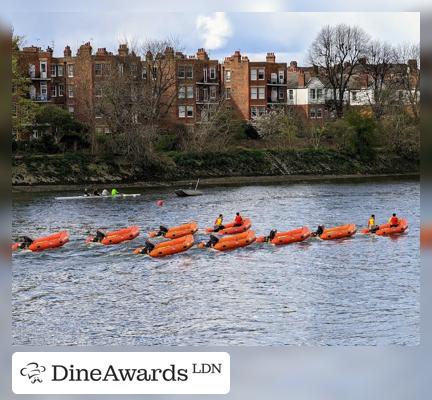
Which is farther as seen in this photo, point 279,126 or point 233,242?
point 279,126

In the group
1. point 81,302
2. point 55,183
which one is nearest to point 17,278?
point 81,302

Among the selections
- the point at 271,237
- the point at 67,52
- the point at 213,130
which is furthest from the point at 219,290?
the point at 67,52

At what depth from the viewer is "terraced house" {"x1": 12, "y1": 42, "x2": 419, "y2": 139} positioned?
59156 mm

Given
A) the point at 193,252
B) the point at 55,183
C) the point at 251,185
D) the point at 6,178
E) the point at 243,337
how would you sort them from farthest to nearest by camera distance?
1. the point at 251,185
2. the point at 55,183
3. the point at 193,252
4. the point at 243,337
5. the point at 6,178

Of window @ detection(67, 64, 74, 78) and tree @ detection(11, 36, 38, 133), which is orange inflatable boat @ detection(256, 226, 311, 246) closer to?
tree @ detection(11, 36, 38, 133)

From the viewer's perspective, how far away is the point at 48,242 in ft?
90.5

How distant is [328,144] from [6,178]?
56.7 meters

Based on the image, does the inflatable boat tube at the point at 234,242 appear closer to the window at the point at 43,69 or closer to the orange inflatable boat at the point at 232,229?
the orange inflatable boat at the point at 232,229

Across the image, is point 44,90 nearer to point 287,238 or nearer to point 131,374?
point 287,238

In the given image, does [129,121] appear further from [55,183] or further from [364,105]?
[364,105]

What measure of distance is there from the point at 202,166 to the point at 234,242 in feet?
100

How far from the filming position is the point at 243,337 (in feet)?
51.4

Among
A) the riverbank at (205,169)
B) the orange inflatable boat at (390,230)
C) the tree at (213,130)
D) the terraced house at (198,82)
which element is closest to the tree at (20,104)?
the riverbank at (205,169)

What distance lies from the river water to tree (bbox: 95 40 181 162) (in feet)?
62.0
